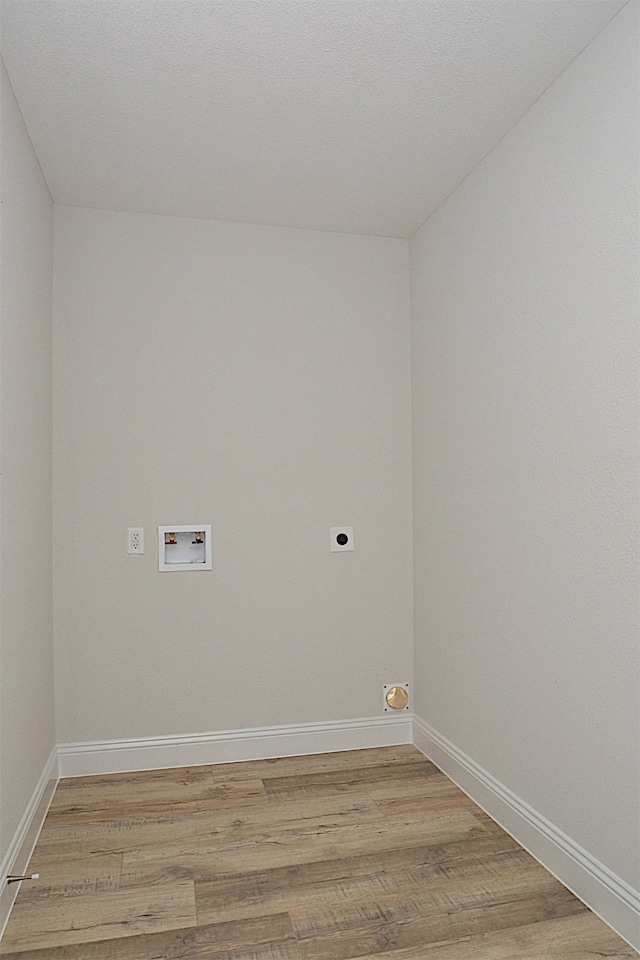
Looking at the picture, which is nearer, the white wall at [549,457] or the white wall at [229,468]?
the white wall at [549,457]

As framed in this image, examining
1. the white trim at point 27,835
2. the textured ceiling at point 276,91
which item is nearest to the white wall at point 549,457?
the textured ceiling at point 276,91

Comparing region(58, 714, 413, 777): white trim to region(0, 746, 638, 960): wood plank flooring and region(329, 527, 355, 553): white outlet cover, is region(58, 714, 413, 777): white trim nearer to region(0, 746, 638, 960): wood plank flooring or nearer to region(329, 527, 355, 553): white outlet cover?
region(0, 746, 638, 960): wood plank flooring

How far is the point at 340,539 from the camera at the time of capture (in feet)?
11.5

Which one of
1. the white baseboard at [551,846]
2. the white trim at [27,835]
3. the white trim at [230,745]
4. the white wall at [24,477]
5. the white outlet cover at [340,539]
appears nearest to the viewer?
the white baseboard at [551,846]

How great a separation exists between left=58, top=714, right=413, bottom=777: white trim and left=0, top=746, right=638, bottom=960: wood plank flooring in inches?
3.5

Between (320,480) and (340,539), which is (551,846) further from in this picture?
(320,480)

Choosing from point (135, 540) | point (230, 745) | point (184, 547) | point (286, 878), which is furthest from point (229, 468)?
point (286, 878)

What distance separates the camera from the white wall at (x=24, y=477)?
2.23m

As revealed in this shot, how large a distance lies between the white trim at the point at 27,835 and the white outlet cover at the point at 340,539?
1.52 meters

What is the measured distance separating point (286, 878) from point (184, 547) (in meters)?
1.48

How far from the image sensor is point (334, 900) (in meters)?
2.20

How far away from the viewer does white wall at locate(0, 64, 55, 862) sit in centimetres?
223

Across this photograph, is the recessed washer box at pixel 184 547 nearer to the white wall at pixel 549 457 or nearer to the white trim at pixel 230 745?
the white trim at pixel 230 745

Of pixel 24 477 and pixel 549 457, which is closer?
pixel 549 457
